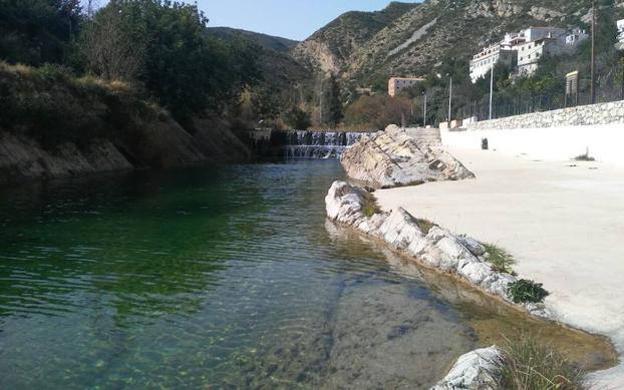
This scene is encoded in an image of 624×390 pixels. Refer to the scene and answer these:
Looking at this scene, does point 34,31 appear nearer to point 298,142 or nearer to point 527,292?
point 298,142

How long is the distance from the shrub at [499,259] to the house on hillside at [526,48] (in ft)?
371

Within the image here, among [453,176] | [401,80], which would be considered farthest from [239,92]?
[401,80]

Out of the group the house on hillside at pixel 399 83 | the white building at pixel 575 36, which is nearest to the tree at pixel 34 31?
the house on hillside at pixel 399 83

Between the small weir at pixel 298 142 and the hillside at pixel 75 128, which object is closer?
the hillside at pixel 75 128

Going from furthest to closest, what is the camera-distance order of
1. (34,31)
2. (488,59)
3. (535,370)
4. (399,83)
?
(399,83) → (488,59) → (34,31) → (535,370)

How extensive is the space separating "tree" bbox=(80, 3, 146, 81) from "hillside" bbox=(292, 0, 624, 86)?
99.5 m

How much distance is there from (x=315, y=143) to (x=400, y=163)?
117 ft

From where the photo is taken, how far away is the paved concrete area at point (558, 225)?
7844mm

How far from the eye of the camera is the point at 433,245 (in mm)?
11148

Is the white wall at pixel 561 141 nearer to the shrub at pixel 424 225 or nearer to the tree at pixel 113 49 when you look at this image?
the shrub at pixel 424 225

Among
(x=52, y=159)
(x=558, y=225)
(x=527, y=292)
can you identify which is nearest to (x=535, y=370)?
(x=527, y=292)

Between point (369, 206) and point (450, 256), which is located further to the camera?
point (369, 206)

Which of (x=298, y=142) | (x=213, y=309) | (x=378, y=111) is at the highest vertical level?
(x=378, y=111)

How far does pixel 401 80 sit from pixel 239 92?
69.8 m
